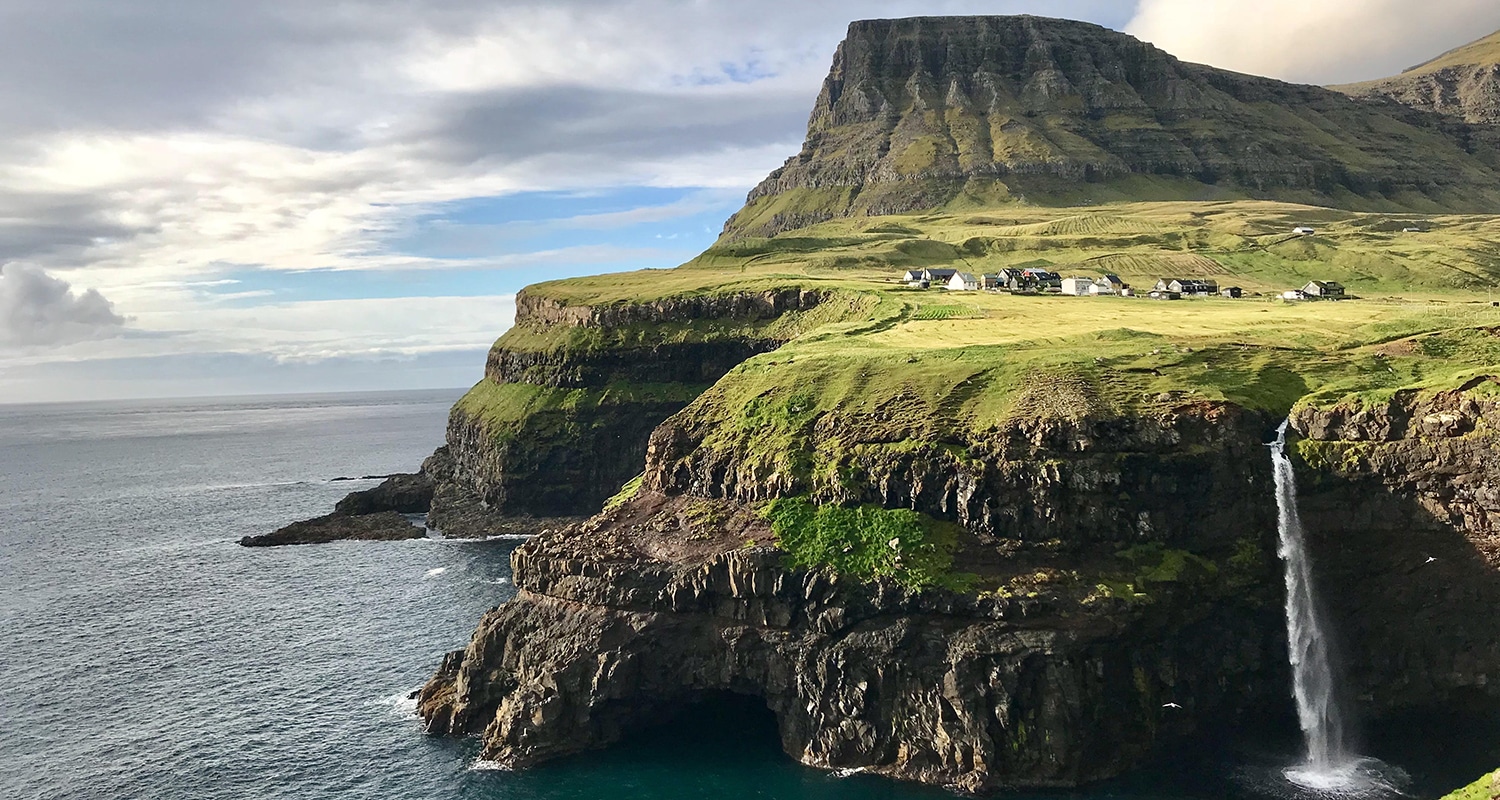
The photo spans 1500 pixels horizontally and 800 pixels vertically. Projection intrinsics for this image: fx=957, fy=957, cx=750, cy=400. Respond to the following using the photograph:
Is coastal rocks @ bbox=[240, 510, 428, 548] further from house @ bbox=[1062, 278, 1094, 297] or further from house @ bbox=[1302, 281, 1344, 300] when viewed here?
house @ bbox=[1302, 281, 1344, 300]

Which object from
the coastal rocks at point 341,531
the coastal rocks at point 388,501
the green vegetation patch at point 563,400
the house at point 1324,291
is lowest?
the coastal rocks at point 341,531

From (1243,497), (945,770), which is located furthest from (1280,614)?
(945,770)

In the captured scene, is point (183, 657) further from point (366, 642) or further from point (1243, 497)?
Result: point (1243, 497)

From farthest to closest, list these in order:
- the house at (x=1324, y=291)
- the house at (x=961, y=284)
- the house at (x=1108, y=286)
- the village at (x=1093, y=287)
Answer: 1. the house at (x=961, y=284)
2. the house at (x=1108, y=286)
3. the village at (x=1093, y=287)
4. the house at (x=1324, y=291)

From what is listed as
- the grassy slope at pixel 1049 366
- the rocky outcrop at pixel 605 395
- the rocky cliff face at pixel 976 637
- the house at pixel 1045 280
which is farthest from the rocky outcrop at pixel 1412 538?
the house at pixel 1045 280

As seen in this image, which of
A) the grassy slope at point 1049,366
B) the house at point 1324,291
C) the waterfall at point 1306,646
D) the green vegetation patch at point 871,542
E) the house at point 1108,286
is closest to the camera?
the waterfall at point 1306,646

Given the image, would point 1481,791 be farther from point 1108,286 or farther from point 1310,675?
point 1108,286

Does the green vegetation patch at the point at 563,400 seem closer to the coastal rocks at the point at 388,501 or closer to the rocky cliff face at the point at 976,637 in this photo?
the coastal rocks at the point at 388,501

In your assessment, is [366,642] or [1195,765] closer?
[1195,765]
